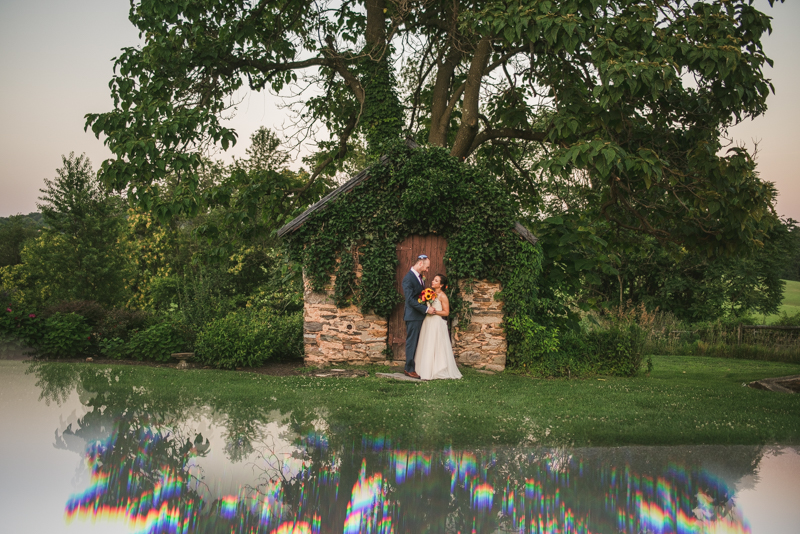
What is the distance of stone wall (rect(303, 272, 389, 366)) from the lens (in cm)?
1251

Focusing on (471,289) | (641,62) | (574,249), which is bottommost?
(471,289)

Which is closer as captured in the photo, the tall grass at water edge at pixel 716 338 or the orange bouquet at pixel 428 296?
the orange bouquet at pixel 428 296

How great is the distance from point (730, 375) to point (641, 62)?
30.6 feet

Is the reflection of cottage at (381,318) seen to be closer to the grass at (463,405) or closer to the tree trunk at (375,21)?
the grass at (463,405)

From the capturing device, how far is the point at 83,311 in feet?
45.9

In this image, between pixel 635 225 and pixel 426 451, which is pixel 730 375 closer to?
pixel 635 225

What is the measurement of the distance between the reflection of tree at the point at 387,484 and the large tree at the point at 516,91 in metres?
5.28

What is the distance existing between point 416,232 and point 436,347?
8.95ft

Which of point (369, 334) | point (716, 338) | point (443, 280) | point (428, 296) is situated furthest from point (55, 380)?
point (716, 338)

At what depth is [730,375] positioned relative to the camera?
14781mm

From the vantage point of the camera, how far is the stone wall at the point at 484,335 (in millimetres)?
12344

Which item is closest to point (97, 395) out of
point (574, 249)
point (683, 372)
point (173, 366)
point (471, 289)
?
point (173, 366)

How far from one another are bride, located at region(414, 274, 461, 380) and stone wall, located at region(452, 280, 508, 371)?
2.91 ft

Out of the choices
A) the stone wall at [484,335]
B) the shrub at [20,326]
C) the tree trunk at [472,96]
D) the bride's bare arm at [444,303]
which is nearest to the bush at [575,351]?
the stone wall at [484,335]
